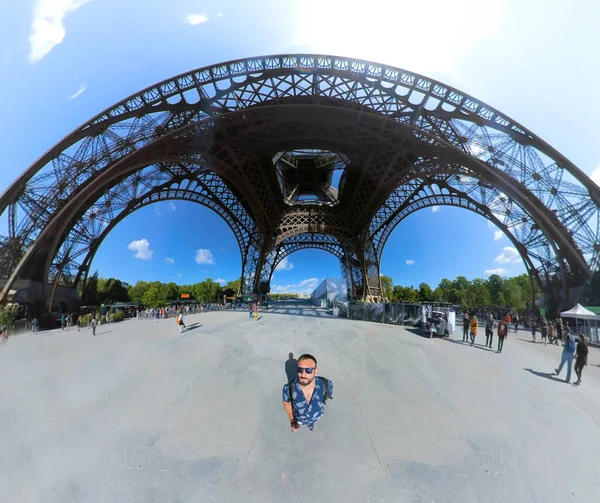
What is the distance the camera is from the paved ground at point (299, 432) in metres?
1.40

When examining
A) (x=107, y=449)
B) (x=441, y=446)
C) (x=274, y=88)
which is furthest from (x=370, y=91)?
(x=107, y=449)

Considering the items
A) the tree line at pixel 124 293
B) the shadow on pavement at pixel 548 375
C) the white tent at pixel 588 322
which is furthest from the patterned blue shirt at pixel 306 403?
the tree line at pixel 124 293

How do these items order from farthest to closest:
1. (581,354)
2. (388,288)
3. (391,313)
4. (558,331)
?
(388,288)
(391,313)
(558,331)
(581,354)

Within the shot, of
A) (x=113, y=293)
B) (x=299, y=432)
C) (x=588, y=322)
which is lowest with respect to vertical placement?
(x=299, y=432)

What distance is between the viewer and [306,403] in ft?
5.29

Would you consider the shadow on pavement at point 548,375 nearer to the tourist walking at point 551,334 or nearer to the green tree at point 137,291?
the tourist walking at point 551,334

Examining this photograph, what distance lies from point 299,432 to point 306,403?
27 cm

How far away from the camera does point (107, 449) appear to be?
64.5 inches

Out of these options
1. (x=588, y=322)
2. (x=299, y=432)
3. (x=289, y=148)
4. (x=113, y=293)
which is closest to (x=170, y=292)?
(x=113, y=293)

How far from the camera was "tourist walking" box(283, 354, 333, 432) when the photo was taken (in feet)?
5.10

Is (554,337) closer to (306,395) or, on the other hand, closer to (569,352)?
(569,352)

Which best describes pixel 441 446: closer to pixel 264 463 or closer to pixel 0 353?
pixel 264 463

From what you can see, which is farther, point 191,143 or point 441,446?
point 191,143

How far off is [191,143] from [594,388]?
13077mm
